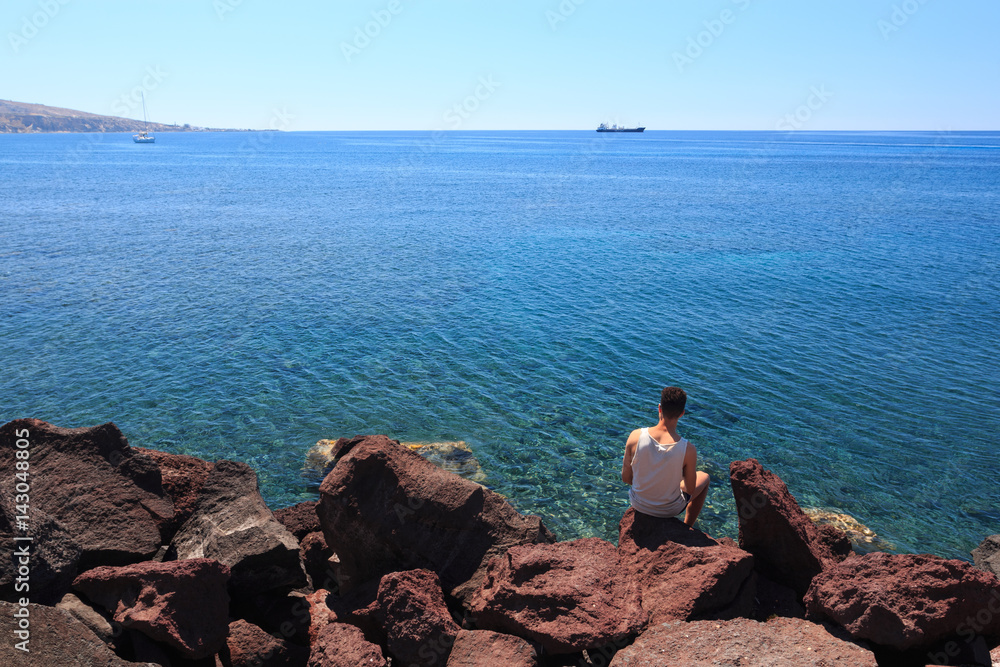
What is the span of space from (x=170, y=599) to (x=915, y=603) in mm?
9179

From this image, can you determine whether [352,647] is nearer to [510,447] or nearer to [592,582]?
[592,582]

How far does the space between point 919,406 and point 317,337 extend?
22.6 meters

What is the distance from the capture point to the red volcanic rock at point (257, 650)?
8.78m

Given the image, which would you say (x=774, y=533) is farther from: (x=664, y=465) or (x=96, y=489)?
(x=96, y=489)

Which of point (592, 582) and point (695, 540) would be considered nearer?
point (592, 582)

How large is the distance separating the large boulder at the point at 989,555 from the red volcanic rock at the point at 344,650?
1014 centimetres

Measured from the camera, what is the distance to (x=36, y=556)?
28.0ft

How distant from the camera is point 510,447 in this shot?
1895cm

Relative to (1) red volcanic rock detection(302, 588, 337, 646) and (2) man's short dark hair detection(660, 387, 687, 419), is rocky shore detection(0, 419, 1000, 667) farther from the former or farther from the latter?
(2) man's short dark hair detection(660, 387, 687, 419)

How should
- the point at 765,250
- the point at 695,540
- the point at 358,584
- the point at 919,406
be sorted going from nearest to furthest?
the point at 695,540, the point at 358,584, the point at 919,406, the point at 765,250

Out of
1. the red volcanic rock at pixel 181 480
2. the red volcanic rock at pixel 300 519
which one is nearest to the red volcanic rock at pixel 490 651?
the red volcanic rock at pixel 300 519

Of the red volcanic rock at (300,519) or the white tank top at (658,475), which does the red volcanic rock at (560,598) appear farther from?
the red volcanic rock at (300,519)

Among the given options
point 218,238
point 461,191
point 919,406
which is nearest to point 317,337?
point 919,406

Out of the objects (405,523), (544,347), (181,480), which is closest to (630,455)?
(405,523)
